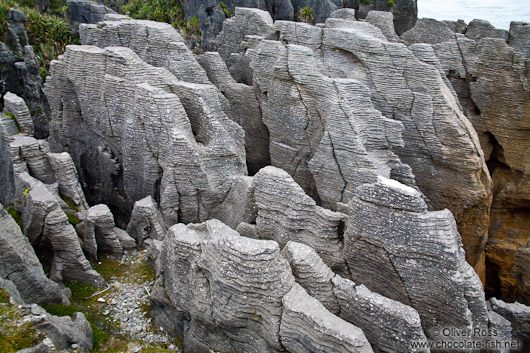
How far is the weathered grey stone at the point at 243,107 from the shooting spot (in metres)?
21.8

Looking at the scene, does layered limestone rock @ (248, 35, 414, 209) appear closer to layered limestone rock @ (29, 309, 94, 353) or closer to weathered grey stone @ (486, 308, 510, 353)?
weathered grey stone @ (486, 308, 510, 353)

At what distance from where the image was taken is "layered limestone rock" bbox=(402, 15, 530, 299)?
21828 mm

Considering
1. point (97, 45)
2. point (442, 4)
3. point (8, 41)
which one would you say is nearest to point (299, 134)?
point (97, 45)

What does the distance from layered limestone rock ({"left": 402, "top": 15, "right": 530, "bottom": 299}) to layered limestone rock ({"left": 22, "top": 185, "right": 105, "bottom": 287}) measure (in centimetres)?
1879

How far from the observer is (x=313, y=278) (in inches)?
464

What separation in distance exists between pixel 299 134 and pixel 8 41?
81.0 feet

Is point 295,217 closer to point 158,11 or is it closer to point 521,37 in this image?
point 521,37

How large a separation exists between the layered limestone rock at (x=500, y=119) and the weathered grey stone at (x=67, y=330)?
18543 mm

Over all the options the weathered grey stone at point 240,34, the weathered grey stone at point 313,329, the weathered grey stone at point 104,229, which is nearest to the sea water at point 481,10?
the weathered grey stone at point 240,34

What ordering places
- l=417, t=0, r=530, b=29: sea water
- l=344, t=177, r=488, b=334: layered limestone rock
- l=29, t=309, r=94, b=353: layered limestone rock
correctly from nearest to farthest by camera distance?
l=29, t=309, r=94, b=353: layered limestone rock
l=344, t=177, r=488, b=334: layered limestone rock
l=417, t=0, r=530, b=29: sea water

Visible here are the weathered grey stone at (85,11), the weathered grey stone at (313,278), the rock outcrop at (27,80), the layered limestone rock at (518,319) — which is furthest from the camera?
the weathered grey stone at (85,11)

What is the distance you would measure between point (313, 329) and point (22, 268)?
9224 mm

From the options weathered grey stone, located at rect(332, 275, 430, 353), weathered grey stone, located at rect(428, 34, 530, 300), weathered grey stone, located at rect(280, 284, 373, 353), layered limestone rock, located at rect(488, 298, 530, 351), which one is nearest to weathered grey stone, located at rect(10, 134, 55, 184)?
weathered grey stone, located at rect(280, 284, 373, 353)

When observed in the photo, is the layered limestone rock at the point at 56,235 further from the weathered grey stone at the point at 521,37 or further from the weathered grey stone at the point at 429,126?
the weathered grey stone at the point at 521,37
